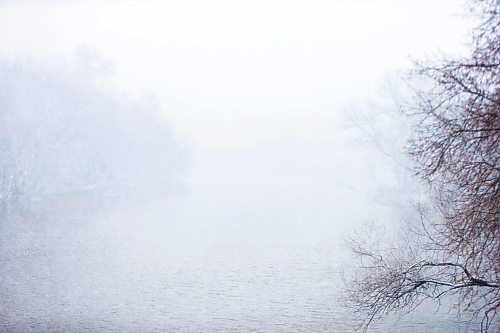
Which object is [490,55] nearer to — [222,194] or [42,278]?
[42,278]

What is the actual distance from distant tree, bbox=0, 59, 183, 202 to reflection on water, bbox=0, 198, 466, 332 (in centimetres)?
1121

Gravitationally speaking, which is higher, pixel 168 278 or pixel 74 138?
pixel 74 138

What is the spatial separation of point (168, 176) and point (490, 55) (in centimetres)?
7106

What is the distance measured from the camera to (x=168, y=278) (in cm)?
Answer: 2588

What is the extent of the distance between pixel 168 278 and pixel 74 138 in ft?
124

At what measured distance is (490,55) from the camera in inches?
387

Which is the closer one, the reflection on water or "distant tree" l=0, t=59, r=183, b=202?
the reflection on water

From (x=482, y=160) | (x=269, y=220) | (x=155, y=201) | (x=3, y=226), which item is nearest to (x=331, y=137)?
(x=155, y=201)

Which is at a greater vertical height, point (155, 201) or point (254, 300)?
point (155, 201)

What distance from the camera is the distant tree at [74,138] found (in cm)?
5078

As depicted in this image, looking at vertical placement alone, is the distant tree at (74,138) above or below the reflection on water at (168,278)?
above

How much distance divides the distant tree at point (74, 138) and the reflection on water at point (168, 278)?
1121cm

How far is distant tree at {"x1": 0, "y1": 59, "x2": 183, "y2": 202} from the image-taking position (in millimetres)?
50781

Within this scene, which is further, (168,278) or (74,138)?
(74,138)
